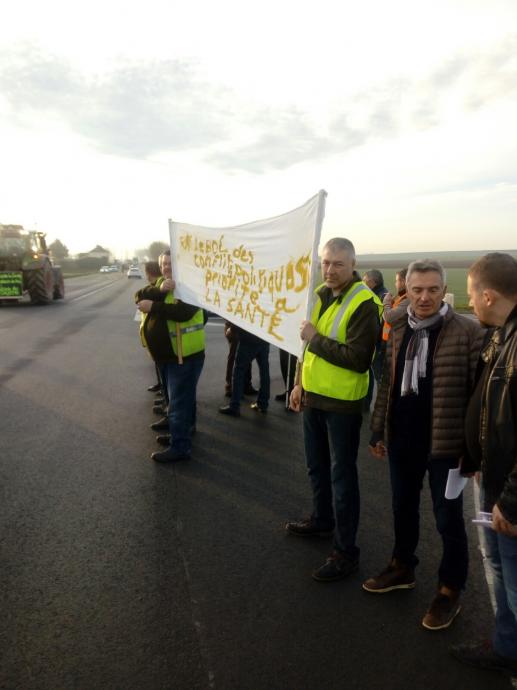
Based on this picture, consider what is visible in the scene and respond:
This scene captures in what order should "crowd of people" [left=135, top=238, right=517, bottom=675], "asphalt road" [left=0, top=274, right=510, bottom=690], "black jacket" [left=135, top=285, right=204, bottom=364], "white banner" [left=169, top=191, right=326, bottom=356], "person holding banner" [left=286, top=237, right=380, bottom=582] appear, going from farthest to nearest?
"black jacket" [left=135, top=285, right=204, bottom=364], "white banner" [left=169, top=191, right=326, bottom=356], "person holding banner" [left=286, top=237, right=380, bottom=582], "asphalt road" [left=0, top=274, right=510, bottom=690], "crowd of people" [left=135, top=238, right=517, bottom=675]

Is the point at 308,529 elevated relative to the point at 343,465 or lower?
lower

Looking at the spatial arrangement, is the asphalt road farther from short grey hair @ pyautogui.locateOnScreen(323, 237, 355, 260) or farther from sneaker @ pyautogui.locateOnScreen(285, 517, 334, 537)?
short grey hair @ pyautogui.locateOnScreen(323, 237, 355, 260)

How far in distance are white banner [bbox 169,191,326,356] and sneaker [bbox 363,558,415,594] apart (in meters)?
1.39

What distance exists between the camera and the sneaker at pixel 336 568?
3.05 m

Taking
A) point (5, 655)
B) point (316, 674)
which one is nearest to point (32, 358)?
point (5, 655)

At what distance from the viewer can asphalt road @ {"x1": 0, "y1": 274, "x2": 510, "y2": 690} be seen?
7.77ft

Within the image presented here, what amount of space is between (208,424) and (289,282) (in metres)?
2.97

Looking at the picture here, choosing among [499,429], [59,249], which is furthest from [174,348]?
[59,249]

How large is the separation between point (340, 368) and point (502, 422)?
1101 mm

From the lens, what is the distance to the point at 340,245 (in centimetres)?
304

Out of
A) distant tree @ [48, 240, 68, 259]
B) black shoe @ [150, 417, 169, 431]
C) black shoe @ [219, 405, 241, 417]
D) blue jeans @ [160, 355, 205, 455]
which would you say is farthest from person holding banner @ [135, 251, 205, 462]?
distant tree @ [48, 240, 68, 259]

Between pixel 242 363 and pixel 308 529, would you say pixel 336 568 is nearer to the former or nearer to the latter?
pixel 308 529

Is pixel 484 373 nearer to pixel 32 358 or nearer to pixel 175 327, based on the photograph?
pixel 175 327

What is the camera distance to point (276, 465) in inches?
188
